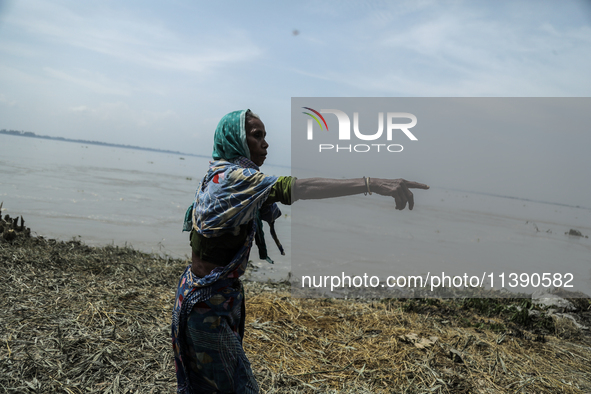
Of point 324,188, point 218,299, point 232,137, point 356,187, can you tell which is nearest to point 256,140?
point 232,137

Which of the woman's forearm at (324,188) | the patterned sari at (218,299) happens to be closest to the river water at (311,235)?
the patterned sari at (218,299)

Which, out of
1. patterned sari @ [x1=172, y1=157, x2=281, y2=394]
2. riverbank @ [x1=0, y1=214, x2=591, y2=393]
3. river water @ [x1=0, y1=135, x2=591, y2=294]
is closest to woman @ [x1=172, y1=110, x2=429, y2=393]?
patterned sari @ [x1=172, y1=157, x2=281, y2=394]

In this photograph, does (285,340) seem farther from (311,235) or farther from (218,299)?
(311,235)

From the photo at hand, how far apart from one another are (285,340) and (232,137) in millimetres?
2493

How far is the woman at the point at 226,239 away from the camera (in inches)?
71.0

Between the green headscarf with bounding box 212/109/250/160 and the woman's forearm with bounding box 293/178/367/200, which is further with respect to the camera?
the green headscarf with bounding box 212/109/250/160

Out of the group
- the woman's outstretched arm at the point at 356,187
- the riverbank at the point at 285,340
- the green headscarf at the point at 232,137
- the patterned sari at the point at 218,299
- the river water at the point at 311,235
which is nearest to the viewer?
the woman's outstretched arm at the point at 356,187

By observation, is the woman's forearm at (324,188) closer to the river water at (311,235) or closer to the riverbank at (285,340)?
the riverbank at (285,340)

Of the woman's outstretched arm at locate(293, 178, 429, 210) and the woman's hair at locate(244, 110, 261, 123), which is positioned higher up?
the woman's hair at locate(244, 110, 261, 123)

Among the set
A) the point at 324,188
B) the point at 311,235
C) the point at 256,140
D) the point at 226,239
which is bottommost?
the point at 311,235

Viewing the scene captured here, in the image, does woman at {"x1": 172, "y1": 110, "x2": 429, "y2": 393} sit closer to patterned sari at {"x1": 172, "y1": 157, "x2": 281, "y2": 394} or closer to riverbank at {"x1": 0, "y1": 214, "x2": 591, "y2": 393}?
patterned sari at {"x1": 172, "y1": 157, "x2": 281, "y2": 394}

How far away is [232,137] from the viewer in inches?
83.0

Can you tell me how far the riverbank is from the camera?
3.10 meters

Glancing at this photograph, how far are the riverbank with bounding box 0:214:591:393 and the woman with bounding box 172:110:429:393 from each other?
114 centimetres
